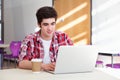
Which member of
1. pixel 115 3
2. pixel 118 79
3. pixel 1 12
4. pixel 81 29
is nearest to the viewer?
pixel 118 79

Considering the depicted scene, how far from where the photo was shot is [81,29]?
6852 millimetres

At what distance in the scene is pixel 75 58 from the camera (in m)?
1.78

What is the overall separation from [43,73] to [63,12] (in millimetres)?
5420

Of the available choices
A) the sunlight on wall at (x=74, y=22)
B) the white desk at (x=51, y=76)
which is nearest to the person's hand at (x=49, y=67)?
the white desk at (x=51, y=76)

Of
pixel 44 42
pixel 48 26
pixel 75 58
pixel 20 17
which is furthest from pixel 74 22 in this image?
pixel 75 58

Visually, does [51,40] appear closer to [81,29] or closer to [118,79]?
[118,79]

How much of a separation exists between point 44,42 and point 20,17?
236 inches

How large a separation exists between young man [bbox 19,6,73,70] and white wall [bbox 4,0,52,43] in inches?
209

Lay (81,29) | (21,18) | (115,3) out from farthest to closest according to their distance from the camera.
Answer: (21,18)
(81,29)
(115,3)

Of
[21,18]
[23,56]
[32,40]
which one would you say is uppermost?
[21,18]

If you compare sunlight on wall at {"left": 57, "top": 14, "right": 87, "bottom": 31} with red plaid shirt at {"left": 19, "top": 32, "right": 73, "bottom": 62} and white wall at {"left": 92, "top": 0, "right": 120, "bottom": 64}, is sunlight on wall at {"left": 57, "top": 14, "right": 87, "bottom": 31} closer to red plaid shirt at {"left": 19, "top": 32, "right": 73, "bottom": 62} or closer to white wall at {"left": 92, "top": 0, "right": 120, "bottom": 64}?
white wall at {"left": 92, "top": 0, "right": 120, "bottom": 64}

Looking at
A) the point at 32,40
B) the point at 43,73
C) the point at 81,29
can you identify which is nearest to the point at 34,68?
the point at 43,73

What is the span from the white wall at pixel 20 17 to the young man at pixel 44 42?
17.4 ft

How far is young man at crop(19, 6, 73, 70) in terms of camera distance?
2127 millimetres
